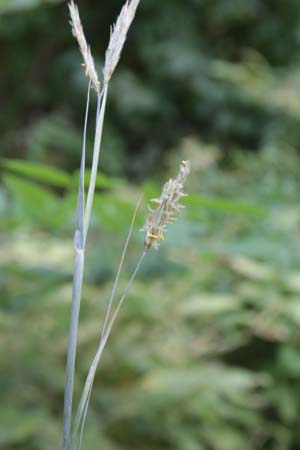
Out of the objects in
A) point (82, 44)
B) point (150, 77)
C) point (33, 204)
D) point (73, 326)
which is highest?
point (150, 77)

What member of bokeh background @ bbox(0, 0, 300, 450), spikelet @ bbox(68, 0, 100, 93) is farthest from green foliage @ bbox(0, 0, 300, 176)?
spikelet @ bbox(68, 0, 100, 93)

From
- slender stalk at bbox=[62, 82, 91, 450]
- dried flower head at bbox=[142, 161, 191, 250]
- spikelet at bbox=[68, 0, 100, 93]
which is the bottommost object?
slender stalk at bbox=[62, 82, 91, 450]

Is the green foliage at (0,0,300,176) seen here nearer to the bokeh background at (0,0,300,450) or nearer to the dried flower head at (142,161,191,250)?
the bokeh background at (0,0,300,450)

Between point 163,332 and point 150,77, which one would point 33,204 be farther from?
point 150,77

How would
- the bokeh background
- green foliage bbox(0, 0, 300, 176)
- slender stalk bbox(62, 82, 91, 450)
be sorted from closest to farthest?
1. slender stalk bbox(62, 82, 91, 450)
2. the bokeh background
3. green foliage bbox(0, 0, 300, 176)

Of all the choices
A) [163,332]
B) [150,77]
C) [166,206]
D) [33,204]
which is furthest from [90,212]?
[150,77]

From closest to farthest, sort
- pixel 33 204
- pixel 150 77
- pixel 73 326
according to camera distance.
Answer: pixel 73 326
pixel 33 204
pixel 150 77

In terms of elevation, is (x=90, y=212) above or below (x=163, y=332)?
below

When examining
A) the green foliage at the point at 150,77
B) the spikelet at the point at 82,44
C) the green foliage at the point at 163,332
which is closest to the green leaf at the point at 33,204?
the green foliage at the point at 163,332

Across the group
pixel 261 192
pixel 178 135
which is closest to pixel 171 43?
pixel 178 135

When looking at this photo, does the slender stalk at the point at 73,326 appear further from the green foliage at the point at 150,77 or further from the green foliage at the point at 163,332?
the green foliage at the point at 150,77
